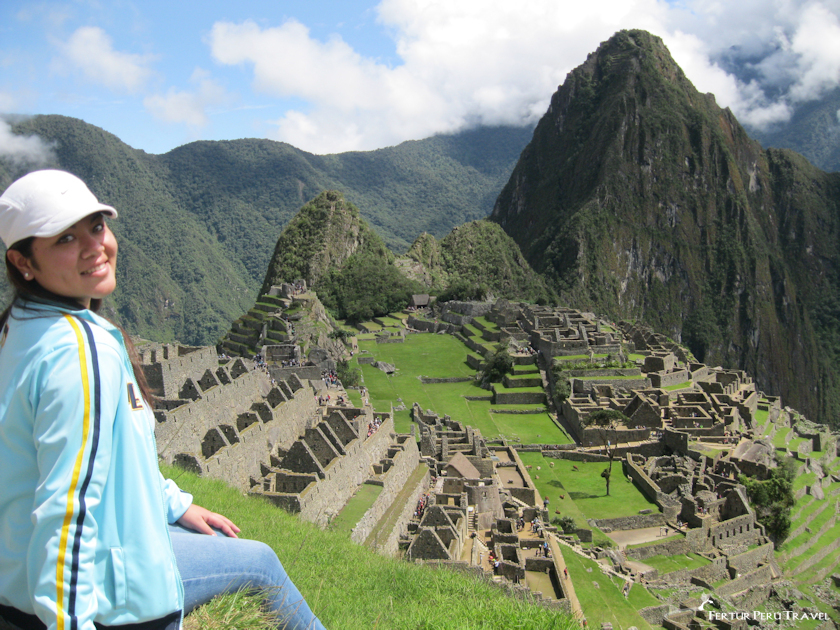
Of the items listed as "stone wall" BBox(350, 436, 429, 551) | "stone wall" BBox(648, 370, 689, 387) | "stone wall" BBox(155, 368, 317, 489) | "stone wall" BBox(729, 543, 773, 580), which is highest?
"stone wall" BBox(648, 370, 689, 387)

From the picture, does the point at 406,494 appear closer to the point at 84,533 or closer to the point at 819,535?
the point at 84,533

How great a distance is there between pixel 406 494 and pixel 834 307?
186228 mm

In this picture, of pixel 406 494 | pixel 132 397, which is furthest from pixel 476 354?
pixel 132 397

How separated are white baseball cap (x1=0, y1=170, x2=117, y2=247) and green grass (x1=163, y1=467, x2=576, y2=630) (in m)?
2.54

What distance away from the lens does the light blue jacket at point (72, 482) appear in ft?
7.97

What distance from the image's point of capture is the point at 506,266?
117688 millimetres

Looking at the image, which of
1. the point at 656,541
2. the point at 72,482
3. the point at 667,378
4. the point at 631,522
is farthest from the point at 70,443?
the point at 667,378

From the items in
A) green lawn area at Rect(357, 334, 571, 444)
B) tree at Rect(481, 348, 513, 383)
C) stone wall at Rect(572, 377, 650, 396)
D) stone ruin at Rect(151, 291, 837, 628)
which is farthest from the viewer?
tree at Rect(481, 348, 513, 383)

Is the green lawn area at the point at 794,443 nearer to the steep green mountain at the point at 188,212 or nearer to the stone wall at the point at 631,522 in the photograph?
the stone wall at the point at 631,522

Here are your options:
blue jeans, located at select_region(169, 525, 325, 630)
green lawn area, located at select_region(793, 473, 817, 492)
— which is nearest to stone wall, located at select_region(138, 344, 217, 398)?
blue jeans, located at select_region(169, 525, 325, 630)

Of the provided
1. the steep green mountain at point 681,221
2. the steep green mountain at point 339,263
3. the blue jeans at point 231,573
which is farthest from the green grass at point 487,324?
the steep green mountain at point 681,221

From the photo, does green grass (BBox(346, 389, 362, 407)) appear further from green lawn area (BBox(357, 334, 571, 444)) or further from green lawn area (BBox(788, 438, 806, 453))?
green lawn area (BBox(788, 438, 806, 453))

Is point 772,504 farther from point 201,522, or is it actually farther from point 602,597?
point 201,522

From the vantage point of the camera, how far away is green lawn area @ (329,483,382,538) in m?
14.9
